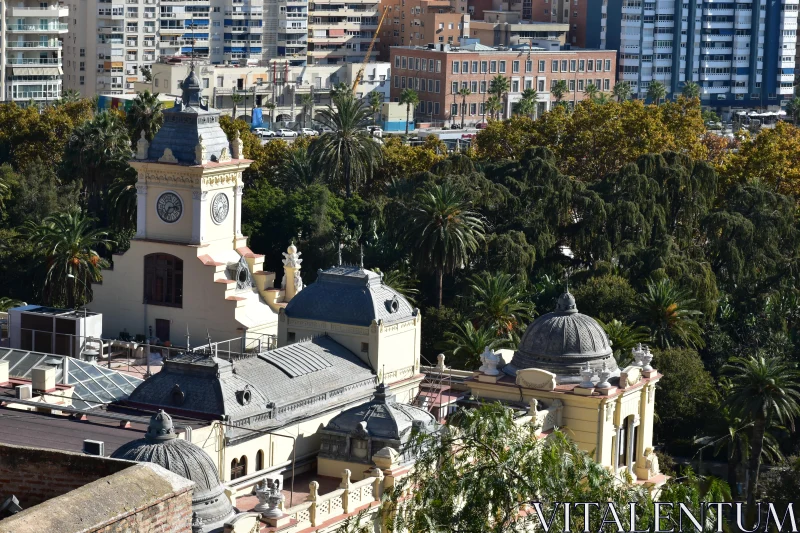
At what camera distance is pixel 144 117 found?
439 feet

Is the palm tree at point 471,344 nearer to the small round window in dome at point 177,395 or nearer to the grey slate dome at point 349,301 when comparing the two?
the grey slate dome at point 349,301

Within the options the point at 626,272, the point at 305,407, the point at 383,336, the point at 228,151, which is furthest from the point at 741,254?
the point at 305,407

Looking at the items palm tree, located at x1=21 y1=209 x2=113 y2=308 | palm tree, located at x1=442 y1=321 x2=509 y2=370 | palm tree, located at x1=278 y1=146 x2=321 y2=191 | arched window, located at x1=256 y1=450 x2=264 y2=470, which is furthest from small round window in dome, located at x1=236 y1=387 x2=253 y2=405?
palm tree, located at x1=278 y1=146 x2=321 y2=191

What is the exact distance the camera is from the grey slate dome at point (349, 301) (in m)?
72.6

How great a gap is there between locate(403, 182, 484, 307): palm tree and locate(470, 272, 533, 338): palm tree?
4.02 meters

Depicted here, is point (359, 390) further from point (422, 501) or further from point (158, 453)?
point (422, 501)

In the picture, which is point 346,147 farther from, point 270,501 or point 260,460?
point 270,501

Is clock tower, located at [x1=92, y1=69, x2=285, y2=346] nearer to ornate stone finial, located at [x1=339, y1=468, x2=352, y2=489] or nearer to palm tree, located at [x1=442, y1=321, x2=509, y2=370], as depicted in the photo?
palm tree, located at [x1=442, y1=321, x2=509, y2=370]

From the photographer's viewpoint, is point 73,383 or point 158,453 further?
point 73,383

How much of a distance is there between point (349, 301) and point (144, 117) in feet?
209

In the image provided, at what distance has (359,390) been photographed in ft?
230

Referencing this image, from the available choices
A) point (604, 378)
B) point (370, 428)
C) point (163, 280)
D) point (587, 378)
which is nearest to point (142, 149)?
point (163, 280)

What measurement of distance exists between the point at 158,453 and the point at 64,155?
3402 inches

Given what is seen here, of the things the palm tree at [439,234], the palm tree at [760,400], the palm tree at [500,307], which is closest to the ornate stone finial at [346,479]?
the palm tree at [760,400]
